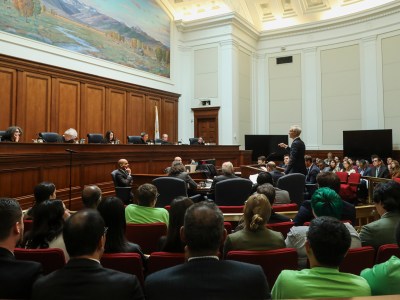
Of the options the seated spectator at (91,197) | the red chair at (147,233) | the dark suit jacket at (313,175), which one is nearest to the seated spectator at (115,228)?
the red chair at (147,233)

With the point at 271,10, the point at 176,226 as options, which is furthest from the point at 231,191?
the point at 271,10

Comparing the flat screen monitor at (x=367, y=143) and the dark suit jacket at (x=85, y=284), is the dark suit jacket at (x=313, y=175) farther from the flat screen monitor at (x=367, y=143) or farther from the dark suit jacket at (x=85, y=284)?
the dark suit jacket at (x=85, y=284)

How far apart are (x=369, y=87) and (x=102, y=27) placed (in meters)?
9.32

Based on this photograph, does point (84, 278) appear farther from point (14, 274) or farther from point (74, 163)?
point (74, 163)

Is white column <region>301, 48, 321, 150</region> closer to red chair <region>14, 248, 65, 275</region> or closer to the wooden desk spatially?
the wooden desk

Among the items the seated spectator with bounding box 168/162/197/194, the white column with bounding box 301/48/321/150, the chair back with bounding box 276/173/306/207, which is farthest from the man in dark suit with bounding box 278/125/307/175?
the white column with bounding box 301/48/321/150

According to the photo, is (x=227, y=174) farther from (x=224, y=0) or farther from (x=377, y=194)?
(x=224, y=0)

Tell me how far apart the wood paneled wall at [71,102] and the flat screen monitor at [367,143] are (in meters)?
6.62

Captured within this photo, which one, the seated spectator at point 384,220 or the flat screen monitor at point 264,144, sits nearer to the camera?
the seated spectator at point 384,220

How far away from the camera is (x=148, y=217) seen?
121 inches

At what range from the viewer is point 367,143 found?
38.0 feet

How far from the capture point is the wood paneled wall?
27.0 ft

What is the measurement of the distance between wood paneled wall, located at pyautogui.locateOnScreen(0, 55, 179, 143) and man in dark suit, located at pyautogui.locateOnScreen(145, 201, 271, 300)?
8.03m

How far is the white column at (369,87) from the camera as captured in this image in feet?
39.4
